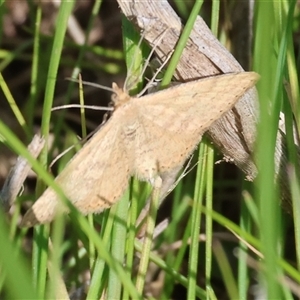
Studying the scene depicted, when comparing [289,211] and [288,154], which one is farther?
[289,211]

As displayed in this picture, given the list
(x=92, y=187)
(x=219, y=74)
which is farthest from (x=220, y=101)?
(x=92, y=187)

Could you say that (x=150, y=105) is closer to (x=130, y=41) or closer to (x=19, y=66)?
(x=130, y=41)

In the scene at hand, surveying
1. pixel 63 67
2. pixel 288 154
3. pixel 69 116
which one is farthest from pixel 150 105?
pixel 63 67

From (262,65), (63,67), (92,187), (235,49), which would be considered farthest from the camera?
(63,67)

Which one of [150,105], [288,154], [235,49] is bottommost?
[288,154]

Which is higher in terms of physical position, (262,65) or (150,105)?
(262,65)

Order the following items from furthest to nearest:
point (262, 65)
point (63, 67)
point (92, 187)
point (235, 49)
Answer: point (63, 67) < point (235, 49) < point (92, 187) < point (262, 65)
